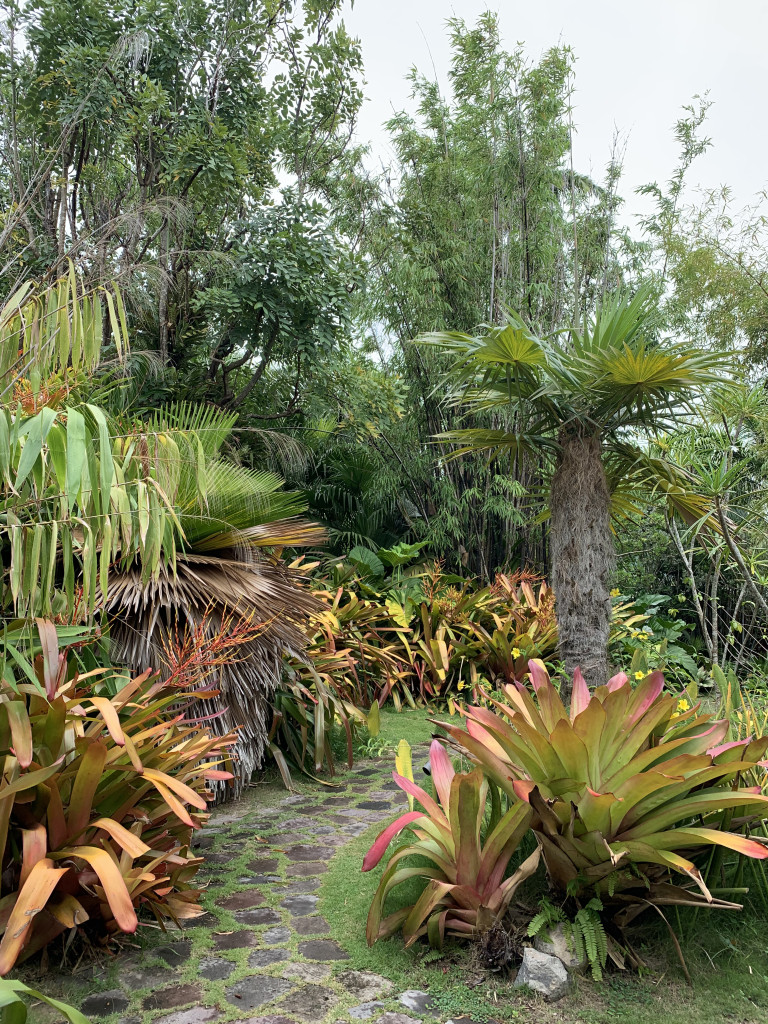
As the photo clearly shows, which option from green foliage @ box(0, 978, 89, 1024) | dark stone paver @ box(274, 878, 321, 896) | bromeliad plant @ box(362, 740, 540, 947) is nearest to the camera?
green foliage @ box(0, 978, 89, 1024)

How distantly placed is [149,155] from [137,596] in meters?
4.49

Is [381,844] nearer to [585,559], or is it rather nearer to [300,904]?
[300,904]

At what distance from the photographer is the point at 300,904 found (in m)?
2.37

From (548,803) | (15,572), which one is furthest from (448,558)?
(15,572)

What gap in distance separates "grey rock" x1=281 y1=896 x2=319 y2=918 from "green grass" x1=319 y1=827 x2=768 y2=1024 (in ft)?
0.53

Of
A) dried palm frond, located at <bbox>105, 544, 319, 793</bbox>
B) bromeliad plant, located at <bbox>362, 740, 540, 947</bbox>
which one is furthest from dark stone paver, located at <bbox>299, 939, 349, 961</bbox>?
dried palm frond, located at <bbox>105, 544, 319, 793</bbox>

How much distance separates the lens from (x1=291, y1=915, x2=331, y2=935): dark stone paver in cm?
217

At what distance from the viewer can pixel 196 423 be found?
404cm

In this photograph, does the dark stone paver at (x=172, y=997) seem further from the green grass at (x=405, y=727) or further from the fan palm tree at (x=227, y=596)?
the green grass at (x=405, y=727)

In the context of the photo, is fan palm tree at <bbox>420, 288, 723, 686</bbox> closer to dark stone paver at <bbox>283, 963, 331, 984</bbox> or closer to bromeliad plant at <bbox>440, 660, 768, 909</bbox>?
bromeliad plant at <bbox>440, 660, 768, 909</bbox>

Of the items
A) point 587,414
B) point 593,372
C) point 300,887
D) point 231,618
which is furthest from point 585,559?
point 300,887

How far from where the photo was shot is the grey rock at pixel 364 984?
182 cm

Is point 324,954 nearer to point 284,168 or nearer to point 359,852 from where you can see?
point 359,852

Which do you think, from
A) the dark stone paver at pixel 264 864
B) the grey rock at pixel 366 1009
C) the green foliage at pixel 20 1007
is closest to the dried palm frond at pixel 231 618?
the dark stone paver at pixel 264 864
